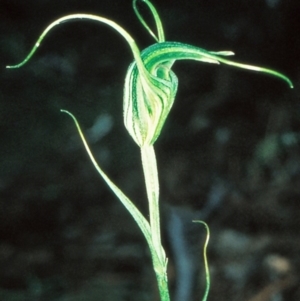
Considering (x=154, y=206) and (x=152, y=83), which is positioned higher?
(x=152, y=83)

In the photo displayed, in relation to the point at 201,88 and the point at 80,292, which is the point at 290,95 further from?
the point at 80,292

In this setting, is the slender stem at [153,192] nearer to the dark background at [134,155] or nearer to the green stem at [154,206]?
the green stem at [154,206]

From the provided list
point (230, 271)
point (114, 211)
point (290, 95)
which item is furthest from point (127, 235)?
point (290, 95)

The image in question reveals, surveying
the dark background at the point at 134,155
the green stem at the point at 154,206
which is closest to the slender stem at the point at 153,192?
the green stem at the point at 154,206

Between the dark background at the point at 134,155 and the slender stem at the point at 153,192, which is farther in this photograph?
the dark background at the point at 134,155

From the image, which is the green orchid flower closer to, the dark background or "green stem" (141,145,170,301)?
"green stem" (141,145,170,301)

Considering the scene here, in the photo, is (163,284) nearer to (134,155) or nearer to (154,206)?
(154,206)

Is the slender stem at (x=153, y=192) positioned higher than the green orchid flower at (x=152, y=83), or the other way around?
the green orchid flower at (x=152, y=83)

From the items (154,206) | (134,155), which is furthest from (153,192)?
(134,155)
